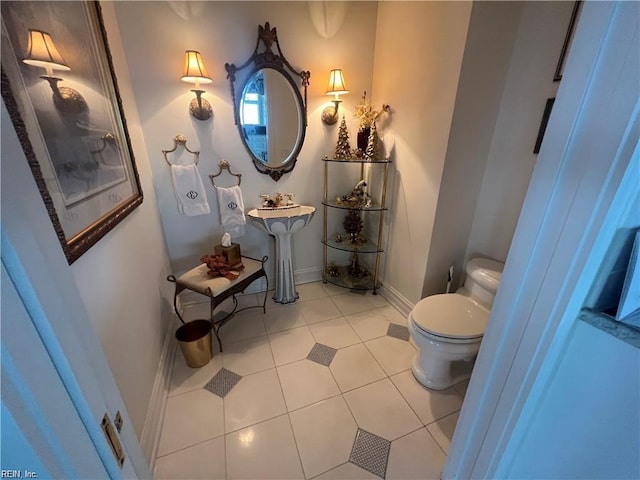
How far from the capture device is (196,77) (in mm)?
1631

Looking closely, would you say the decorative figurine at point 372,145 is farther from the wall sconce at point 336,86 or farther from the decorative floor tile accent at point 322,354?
the decorative floor tile accent at point 322,354

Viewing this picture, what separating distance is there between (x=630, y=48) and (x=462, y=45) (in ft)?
3.71

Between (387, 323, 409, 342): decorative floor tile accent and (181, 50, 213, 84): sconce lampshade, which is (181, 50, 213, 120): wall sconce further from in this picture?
(387, 323, 409, 342): decorative floor tile accent

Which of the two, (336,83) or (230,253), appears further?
(336,83)

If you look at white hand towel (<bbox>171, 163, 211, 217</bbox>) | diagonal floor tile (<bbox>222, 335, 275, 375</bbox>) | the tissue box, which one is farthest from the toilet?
white hand towel (<bbox>171, 163, 211, 217</bbox>)

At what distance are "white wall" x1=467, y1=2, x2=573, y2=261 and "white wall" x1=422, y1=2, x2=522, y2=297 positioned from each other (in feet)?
0.14

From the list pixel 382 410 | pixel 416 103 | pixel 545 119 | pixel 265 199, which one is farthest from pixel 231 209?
pixel 545 119

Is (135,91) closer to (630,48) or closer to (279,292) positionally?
(279,292)

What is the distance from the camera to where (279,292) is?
226cm

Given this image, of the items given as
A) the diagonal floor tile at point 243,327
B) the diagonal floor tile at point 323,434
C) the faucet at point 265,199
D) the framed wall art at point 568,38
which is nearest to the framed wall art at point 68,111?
the faucet at point 265,199

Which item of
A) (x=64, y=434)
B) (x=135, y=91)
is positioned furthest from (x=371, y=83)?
(x=64, y=434)

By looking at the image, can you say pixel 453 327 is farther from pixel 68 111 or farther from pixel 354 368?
pixel 68 111

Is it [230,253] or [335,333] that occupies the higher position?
[230,253]

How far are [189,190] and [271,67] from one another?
43.2 inches
